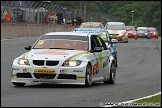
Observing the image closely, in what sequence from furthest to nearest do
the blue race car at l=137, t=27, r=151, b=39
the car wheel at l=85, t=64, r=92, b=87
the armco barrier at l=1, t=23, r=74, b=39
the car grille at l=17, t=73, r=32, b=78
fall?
the blue race car at l=137, t=27, r=151, b=39
the armco barrier at l=1, t=23, r=74, b=39
the car wheel at l=85, t=64, r=92, b=87
the car grille at l=17, t=73, r=32, b=78

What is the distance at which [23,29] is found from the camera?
5075cm

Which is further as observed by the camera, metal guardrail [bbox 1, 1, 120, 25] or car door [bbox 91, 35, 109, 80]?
Result: metal guardrail [bbox 1, 1, 120, 25]

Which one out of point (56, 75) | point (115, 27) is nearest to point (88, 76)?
point (56, 75)

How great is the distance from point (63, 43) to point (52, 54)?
3.51 ft

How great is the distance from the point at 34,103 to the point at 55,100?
2.41 feet

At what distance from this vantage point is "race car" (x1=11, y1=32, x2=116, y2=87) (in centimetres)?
1430

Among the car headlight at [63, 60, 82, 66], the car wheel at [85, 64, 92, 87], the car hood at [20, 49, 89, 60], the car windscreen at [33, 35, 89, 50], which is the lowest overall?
the car wheel at [85, 64, 92, 87]

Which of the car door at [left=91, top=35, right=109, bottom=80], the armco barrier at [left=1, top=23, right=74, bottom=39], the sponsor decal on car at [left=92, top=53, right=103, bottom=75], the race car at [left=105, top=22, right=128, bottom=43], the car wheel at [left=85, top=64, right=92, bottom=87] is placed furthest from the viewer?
the race car at [left=105, top=22, right=128, bottom=43]

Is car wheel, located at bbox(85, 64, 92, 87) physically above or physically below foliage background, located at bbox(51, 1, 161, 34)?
below

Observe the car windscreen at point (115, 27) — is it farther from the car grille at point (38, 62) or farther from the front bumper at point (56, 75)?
the car grille at point (38, 62)

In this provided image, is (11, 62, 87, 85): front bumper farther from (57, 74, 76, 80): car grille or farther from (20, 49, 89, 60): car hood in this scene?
(20, 49, 89, 60): car hood

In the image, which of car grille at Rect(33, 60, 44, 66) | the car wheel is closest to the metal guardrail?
the car wheel

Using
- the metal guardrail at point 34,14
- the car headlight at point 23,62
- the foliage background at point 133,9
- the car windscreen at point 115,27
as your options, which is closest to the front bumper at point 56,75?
the car headlight at point 23,62

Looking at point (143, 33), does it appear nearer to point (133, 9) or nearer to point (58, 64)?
point (58, 64)
